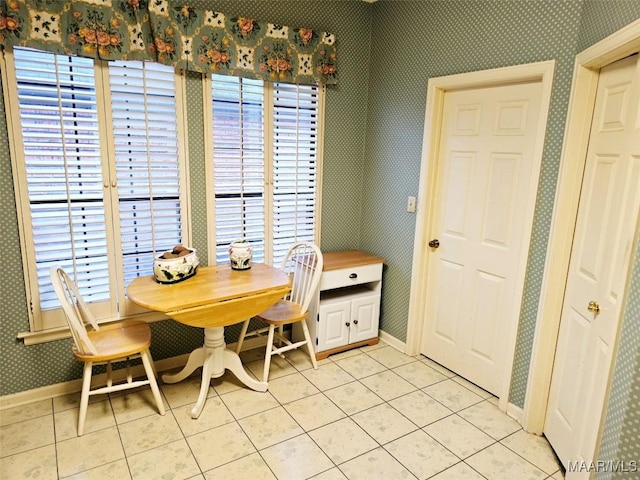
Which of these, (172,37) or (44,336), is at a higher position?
(172,37)

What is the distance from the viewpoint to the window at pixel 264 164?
274 cm

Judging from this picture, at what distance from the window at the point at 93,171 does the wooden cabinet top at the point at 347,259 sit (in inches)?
41.2

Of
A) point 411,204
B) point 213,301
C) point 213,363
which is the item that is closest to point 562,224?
point 411,204

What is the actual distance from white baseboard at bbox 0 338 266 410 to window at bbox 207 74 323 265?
751 millimetres

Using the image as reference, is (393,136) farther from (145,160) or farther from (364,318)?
(145,160)

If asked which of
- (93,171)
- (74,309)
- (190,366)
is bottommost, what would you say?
(190,366)

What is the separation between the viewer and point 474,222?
2646mm

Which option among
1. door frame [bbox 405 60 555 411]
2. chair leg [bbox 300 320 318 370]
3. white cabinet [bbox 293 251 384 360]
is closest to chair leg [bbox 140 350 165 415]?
chair leg [bbox 300 320 318 370]

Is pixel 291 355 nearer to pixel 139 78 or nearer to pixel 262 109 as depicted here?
pixel 262 109

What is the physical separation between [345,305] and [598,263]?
5.48 ft


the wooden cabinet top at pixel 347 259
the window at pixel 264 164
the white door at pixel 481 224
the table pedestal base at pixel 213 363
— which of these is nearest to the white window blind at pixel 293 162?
the window at pixel 264 164

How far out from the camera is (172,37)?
95.0 inches

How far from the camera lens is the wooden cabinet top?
3.03 metres

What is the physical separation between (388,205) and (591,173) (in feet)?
4.77
